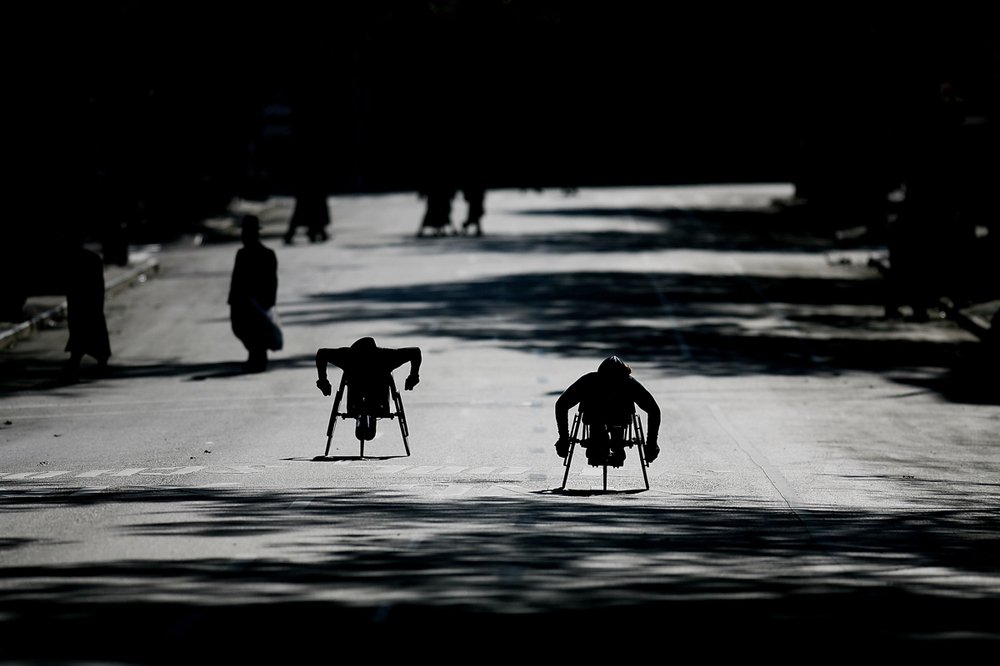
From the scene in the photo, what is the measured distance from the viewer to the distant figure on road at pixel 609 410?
520 inches

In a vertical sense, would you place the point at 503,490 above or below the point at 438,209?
above

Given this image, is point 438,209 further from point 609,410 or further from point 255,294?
point 609,410

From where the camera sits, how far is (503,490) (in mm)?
13836

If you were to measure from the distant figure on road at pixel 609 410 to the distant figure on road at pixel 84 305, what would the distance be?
10672 millimetres

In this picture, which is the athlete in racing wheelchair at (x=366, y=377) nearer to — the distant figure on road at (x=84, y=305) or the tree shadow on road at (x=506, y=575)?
the tree shadow on road at (x=506, y=575)

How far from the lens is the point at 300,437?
17.4 metres

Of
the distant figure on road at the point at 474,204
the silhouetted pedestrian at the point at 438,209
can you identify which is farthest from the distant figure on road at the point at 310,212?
the distant figure on road at the point at 474,204

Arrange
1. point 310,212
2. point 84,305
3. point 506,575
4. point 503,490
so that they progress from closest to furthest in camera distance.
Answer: point 506,575 → point 503,490 → point 84,305 → point 310,212

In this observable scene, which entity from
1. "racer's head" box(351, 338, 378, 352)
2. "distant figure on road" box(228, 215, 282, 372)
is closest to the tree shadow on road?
"racer's head" box(351, 338, 378, 352)

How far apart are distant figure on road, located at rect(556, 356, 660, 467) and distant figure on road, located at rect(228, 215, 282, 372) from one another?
9874 millimetres

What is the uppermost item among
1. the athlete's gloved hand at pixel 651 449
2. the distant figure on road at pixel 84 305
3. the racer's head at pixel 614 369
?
the racer's head at pixel 614 369

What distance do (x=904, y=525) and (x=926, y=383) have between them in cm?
1064

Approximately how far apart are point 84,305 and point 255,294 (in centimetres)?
209

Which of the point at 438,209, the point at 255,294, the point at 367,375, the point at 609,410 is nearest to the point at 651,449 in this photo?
the point at 609,410
